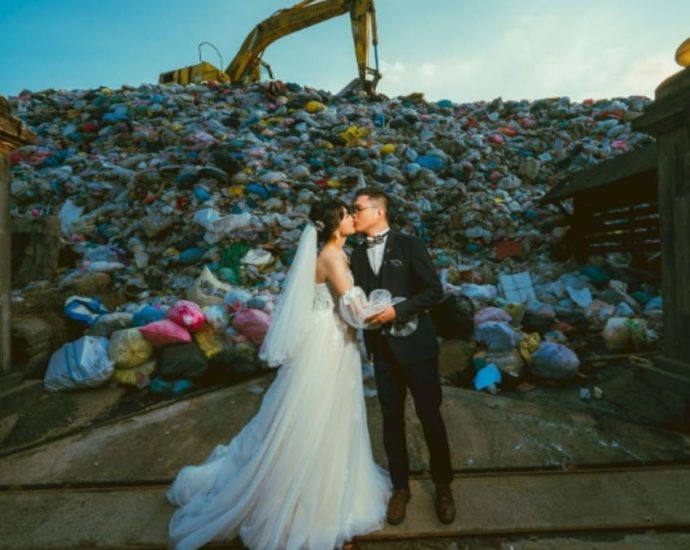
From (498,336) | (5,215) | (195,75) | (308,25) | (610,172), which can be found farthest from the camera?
(195,75)

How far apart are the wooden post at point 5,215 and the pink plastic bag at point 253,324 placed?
5.90ft

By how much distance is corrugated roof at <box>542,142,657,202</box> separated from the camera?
5188mm

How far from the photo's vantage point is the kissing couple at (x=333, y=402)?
196 cm

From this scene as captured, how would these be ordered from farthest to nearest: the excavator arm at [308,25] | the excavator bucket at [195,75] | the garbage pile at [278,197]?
the excavator bucket at [195,75], the excavator arm at [308,25], the garbage pile at [278,197]

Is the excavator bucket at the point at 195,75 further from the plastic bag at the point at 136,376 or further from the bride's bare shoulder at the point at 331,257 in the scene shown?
the bride's bare shoulder at the point at 331,257

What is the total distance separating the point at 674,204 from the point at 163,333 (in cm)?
423

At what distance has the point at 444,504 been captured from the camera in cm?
216

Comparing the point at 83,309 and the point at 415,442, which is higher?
the point at 83,309

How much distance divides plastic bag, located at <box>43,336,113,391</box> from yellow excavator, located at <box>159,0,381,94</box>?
416 inches

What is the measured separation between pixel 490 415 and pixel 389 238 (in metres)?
1.94

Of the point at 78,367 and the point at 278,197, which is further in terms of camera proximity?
the point at 278,197

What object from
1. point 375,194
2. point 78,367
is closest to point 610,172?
point 375,194

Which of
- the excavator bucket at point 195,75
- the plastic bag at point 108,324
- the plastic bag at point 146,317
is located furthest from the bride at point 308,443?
the excavator bucket at point 195,75

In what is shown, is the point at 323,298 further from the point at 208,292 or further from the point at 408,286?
the point at 208,292
